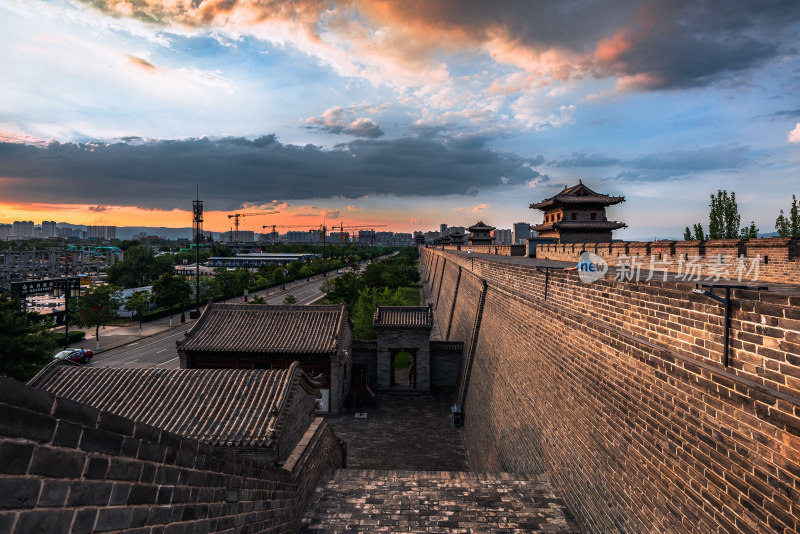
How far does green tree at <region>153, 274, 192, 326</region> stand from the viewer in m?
33.8

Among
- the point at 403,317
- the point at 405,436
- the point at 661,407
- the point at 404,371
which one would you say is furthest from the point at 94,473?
the point at 404,371

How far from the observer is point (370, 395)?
16.7 metres

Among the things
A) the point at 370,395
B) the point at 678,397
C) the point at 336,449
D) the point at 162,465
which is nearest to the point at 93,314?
the point at 370,395

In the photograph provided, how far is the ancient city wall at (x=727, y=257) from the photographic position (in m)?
10.0

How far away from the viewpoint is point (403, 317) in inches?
704

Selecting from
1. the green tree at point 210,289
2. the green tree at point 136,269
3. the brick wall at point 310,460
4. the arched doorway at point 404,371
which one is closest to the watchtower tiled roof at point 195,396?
the brick wall at point 310,460

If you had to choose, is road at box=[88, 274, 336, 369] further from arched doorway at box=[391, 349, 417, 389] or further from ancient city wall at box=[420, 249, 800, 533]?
ancient city wall at box=[420, 249, 800, 533]

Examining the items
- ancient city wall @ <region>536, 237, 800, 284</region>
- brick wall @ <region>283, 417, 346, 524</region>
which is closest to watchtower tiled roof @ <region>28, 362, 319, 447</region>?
brick wall @ <region>283, 417, 346, 524</region>

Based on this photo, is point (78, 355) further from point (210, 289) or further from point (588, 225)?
point (588, 225)

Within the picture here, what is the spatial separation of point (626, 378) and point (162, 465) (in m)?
5.18

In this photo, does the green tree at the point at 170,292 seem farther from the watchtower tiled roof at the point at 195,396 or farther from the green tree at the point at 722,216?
the green tree at the point at 722,216

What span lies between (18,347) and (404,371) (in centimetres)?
1720

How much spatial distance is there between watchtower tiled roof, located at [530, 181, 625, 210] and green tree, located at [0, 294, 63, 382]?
109ft

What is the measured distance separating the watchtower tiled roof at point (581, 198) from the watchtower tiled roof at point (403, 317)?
19.2 m
